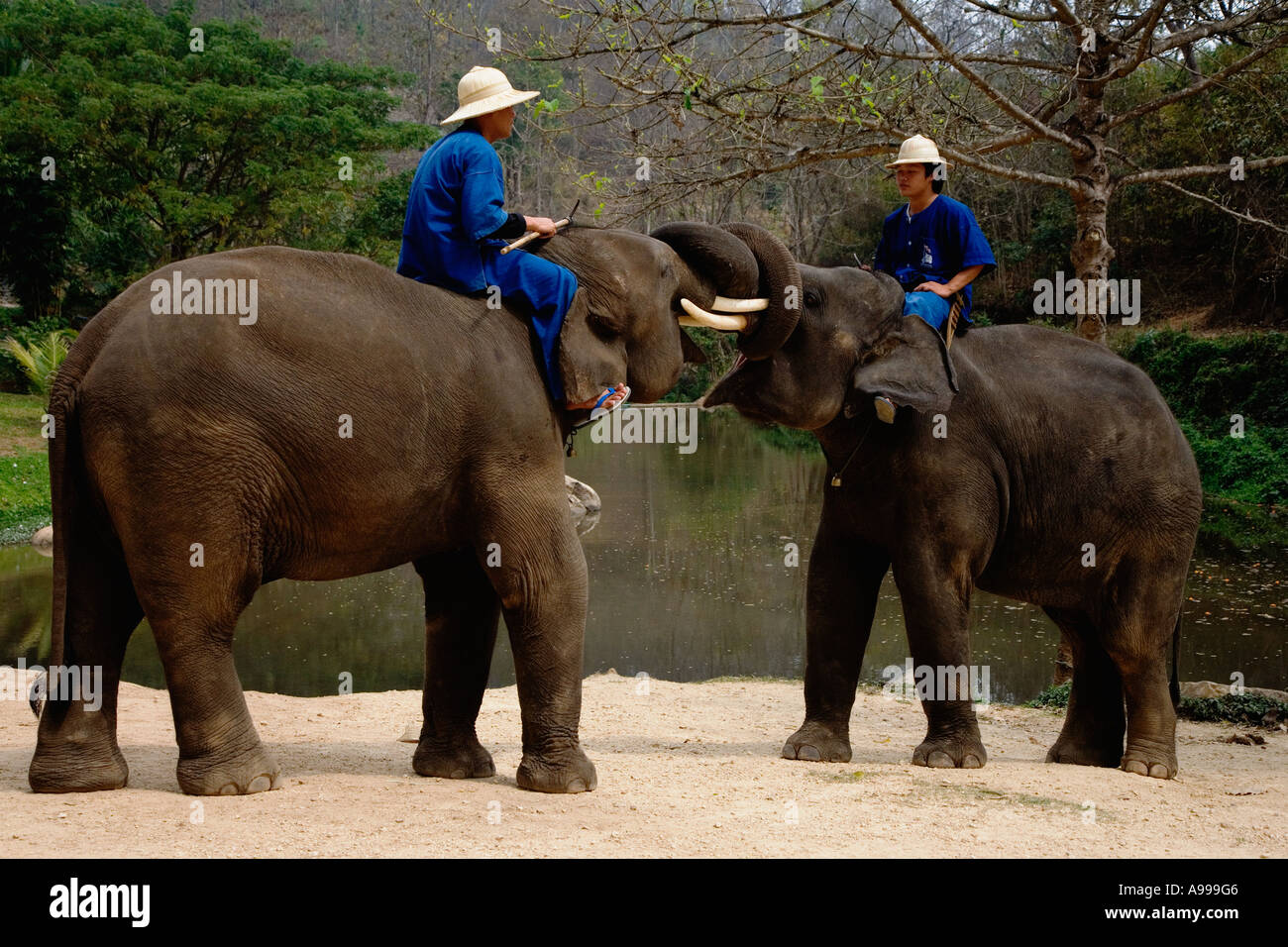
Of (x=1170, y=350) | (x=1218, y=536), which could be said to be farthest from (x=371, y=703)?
(x=1170, y=350)

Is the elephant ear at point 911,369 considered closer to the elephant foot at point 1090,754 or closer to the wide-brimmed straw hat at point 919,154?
the wide-brimmed straw hat at point 919,154

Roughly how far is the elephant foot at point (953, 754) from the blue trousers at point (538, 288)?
9.59ft

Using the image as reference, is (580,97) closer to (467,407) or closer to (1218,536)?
(467,407)

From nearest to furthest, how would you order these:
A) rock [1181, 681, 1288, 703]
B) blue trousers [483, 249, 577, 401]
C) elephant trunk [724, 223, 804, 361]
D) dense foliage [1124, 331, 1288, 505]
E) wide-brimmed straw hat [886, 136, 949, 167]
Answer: blue trousers [483, 249, 577, 401] → elephant trunk [724, 223, 804, 361] → wide-brimmed straw hat [886, 136, 949, 167] → rock [1181, 681, 1288, 703] → dense foliage [1124, 331, 1288, 505]

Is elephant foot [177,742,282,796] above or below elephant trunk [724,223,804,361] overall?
below

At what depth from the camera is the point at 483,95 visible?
585 centimetres

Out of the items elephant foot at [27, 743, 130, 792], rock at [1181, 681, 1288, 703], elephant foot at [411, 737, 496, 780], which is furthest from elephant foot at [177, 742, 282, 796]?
rock at [1181, 681, 1288, 703]

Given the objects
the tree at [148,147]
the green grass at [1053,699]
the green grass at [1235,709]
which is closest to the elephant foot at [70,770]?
the green grass at [1235,709]

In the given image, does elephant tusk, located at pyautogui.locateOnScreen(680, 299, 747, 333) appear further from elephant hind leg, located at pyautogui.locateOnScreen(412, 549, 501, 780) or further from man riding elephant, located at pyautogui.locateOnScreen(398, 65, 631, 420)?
elephant hind leg, located at pyautogui.locateOnScreen(412, 549, 501, 780)

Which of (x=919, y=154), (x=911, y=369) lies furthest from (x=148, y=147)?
(x=911, y=369)

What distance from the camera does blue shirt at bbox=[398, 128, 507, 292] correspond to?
5.54 m

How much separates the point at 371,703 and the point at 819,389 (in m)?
4.13

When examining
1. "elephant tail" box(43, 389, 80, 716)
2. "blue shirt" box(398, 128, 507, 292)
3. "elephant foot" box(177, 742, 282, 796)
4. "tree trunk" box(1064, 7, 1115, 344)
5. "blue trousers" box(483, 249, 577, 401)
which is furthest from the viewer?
"tree trunk" box(1064, 7, 1115, 344)

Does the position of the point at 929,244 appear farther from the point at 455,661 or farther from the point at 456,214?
the point at 455,661
